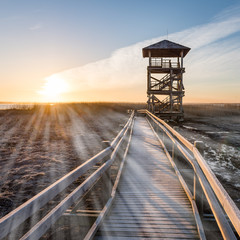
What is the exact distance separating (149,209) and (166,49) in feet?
73.1

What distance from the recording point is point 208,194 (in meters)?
2.63

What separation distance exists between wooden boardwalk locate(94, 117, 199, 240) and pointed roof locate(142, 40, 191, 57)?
762 inches

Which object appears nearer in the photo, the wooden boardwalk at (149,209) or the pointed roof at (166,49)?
the wooden boardwalk at (149,209)

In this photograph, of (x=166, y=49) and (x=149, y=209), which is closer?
(x=149, y=209)

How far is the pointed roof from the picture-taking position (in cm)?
2292

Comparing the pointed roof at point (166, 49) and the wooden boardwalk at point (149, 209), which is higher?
the pointed roof at point (166, 49)

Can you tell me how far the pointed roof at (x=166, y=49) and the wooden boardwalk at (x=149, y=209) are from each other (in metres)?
19.4

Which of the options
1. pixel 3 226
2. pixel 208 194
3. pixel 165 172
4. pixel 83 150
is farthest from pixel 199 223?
pixel 83 150

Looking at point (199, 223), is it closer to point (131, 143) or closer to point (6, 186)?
point (131, 143)

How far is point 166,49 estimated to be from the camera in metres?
23.1

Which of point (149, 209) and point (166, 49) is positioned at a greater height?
point (166, 49)

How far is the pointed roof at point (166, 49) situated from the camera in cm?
2292

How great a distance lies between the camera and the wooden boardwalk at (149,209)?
3.31 meters

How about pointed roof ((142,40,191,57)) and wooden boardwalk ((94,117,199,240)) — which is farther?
pointed roof ((142,40,191,57))
